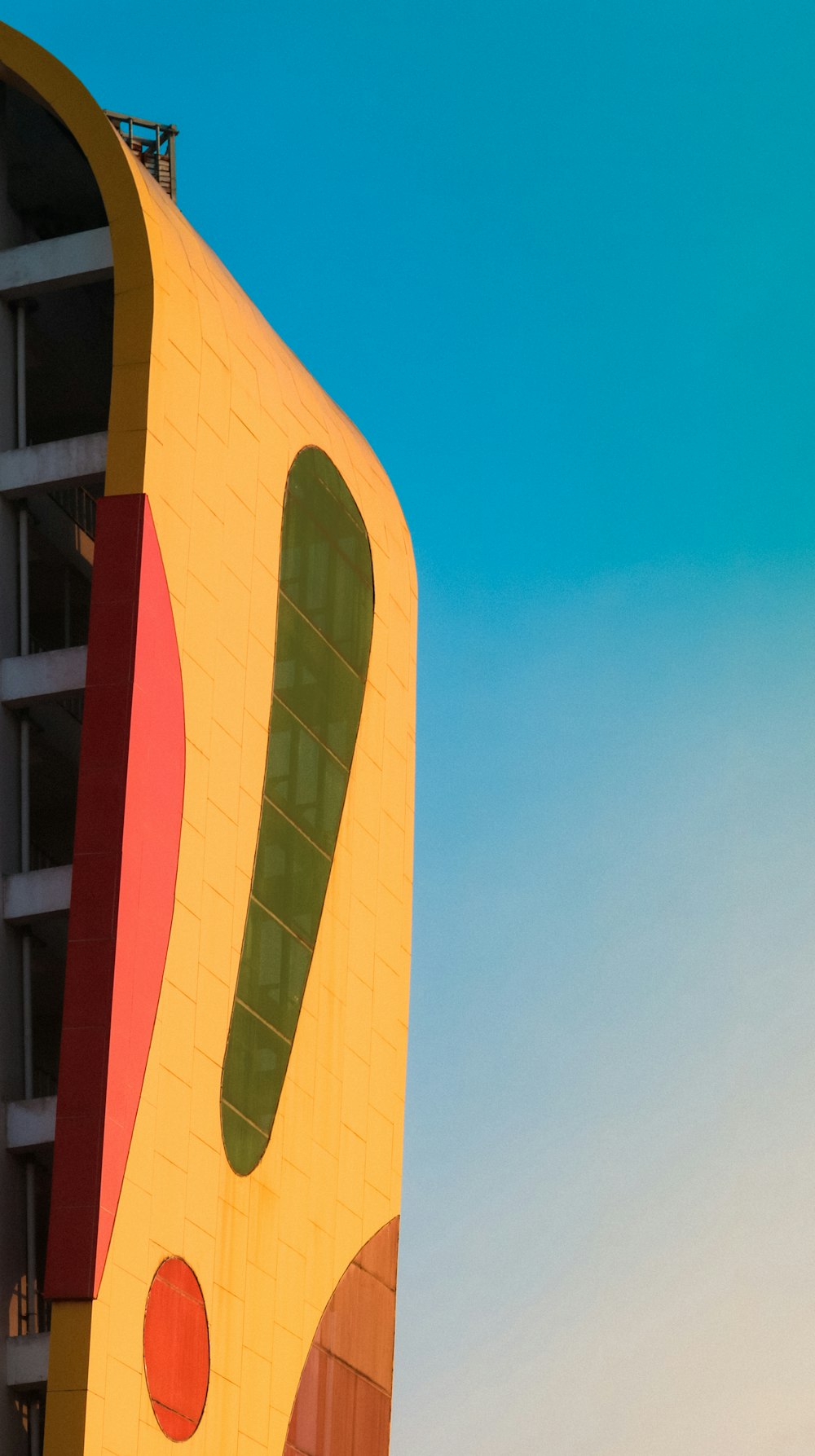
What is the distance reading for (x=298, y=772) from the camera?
144ft

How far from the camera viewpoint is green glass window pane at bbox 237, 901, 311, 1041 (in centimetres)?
4056

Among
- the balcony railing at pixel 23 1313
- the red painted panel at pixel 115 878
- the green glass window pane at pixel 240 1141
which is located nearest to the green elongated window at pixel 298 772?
the green glass window pane at pixel 240 1141

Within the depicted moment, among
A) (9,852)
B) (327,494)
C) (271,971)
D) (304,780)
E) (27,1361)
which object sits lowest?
(27,1361)

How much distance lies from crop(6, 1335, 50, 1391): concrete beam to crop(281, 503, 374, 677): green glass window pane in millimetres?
14661

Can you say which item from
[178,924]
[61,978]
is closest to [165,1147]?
[178,924]

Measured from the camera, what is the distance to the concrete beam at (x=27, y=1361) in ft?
117

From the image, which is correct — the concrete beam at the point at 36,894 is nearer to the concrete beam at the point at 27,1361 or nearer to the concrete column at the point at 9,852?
the concrete column at the point at 9,852

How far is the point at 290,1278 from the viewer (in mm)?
41281

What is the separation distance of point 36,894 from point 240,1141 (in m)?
5.46

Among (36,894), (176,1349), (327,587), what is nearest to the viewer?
(176,1349)

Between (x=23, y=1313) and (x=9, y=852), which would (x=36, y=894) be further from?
(x=23, y=1313)

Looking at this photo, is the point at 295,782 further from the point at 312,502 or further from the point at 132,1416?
the point at 132,1416

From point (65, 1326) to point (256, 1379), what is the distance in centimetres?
682

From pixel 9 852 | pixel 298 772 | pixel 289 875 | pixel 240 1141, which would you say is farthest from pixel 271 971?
pixel 9 852
